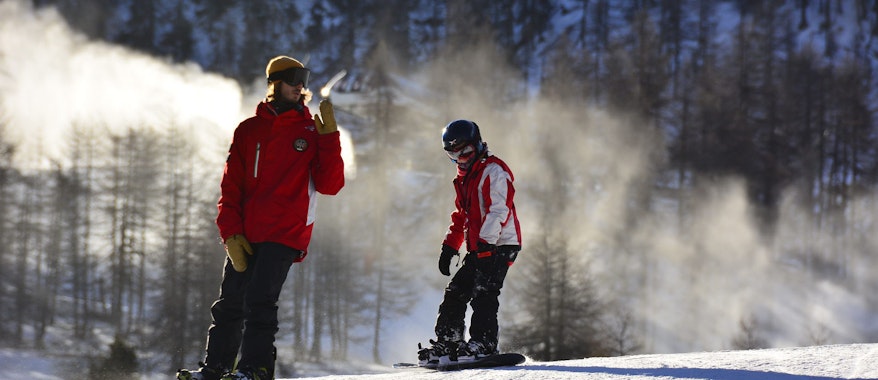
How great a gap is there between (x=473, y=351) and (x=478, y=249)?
2.32ft

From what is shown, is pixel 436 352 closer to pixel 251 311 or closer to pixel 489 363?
pixel 489 363

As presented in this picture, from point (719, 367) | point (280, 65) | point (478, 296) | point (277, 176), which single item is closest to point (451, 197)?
point (478, 296)

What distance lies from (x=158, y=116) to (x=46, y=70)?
6.04m

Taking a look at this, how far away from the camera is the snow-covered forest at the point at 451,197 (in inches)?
1367

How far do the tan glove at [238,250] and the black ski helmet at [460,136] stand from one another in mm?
1961

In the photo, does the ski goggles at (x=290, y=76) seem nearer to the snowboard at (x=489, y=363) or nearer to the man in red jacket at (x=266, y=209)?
the man in red jacket at (x=266, y=209)

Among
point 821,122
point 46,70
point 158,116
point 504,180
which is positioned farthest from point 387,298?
point 504,180

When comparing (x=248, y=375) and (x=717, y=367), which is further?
(x=717, y=367)

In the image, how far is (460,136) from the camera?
5.61 meters

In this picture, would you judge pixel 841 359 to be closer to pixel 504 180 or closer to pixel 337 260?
pixel 504 180

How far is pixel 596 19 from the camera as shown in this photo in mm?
63656

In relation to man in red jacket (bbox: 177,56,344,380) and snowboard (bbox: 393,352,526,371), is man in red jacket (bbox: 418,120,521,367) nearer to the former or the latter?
snowboard (bbox: 393,352,526,371)

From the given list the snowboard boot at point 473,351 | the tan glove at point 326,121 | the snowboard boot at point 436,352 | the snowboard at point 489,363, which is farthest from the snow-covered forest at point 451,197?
the tan glove at point 326,121

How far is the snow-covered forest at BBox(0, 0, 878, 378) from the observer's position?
3472cm
